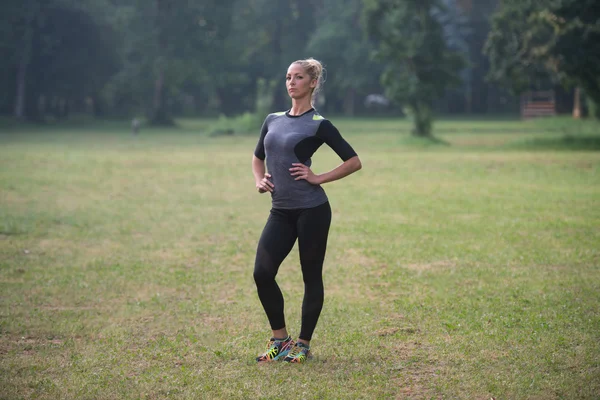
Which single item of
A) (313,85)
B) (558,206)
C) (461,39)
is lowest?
(558,206)

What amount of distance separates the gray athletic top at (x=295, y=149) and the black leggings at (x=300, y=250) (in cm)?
9

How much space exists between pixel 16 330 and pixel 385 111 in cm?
7738

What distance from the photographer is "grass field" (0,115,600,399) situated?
561cm

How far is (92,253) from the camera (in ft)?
35.9

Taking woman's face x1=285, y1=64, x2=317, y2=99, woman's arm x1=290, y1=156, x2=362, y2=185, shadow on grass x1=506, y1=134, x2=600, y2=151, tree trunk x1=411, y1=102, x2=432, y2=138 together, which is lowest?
shadow on grass x1=506, y1=134, x2=600, y2=151

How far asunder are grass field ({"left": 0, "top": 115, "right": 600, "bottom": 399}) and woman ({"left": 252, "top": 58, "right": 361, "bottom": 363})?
16.5 inches

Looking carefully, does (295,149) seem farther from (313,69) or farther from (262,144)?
(313,69)

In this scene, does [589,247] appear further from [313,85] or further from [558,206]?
[313,85]

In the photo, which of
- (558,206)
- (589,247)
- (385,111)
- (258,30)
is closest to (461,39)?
(385,111)

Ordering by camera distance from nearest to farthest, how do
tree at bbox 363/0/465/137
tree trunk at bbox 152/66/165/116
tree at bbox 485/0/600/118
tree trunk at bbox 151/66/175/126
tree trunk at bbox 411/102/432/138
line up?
tree at bbox 485/0/600/118, tree at bbox 363/0/465/137, tree trunk at bbox 411/102/432/138, tree trunk at bbox 151/66/175/126, tree trunk at bbox 152/66/165/116

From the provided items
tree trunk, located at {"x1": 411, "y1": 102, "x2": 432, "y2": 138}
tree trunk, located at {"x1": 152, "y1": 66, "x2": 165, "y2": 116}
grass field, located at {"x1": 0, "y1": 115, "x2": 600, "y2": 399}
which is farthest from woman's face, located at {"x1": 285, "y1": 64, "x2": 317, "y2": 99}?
tree trunk, located at {"x1": 152, "y1": 66, "x2": 165, "y2": 116}

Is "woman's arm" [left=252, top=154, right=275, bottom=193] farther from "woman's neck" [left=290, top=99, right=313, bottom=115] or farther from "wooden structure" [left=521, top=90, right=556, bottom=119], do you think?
"wooden structure" [left=521, top=90, right=556, bottom=119]

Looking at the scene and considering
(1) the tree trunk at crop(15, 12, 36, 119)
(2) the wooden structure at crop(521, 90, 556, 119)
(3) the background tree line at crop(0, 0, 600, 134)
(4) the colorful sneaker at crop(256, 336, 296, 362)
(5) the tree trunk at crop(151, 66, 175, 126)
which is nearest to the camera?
(4) the colorful sneaker at crop(256, 336, 296, 362)

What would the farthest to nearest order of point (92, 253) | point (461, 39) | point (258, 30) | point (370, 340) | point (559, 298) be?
point (258, 30) < point (461, 39) < point (92, 253) < point (559, 298) < point (370, 340)
